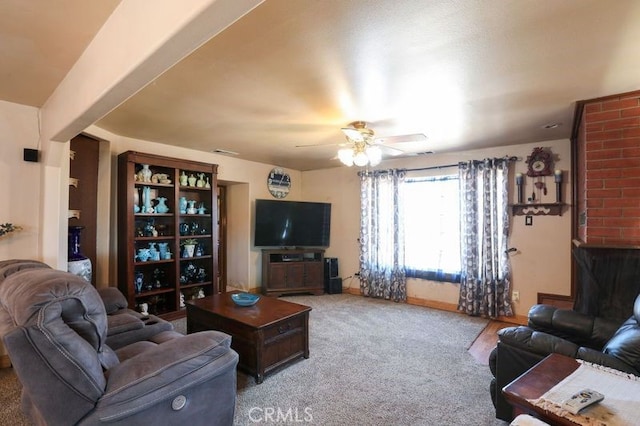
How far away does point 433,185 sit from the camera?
15.6 ft

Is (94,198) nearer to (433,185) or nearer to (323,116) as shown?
(323,116)

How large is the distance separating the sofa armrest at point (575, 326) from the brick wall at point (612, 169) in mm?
771

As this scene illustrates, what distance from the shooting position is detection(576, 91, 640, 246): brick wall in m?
2.38

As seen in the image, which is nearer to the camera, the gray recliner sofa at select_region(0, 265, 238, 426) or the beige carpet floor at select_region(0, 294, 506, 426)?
the gray recliner sofa at select_region(0, 265, 238, 426)

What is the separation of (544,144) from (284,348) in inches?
153

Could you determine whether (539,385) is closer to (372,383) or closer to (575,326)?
(575,326)

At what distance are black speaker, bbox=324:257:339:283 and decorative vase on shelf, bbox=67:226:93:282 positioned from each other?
3429mm

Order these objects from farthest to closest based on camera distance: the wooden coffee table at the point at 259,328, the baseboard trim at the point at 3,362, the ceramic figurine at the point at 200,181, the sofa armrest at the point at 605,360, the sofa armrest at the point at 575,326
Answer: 1. the ceramic figurine at the point at 200,181
2. the baseboard trim at the point at 3,362
3. the wooden coffee table at the point at 259,328
4. the sofa armrest at the point at 575,326
5. the sofa armrest at the point at 605,360

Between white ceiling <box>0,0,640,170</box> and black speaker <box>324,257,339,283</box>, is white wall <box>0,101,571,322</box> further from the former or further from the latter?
white ceiling <box>0,0,640,170</box>

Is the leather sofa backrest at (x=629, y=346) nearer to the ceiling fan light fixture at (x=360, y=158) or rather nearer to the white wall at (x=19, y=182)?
the ceiling fan light fixture at (x=360, y=158)

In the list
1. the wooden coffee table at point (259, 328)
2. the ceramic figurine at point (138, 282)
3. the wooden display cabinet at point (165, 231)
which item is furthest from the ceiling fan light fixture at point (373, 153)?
the ceramic figurine at point (138, 282)

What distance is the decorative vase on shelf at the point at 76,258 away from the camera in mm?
3025

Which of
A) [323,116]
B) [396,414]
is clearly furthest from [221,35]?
[396,414]

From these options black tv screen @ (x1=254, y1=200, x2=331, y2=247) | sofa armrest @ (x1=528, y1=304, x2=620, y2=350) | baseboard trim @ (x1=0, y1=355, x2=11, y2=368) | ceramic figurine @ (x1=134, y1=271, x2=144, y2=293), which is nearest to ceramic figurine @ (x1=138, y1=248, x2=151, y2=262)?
ceramic figurine @ (x1=134, y1=271, x2=144, y2=293)
